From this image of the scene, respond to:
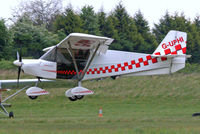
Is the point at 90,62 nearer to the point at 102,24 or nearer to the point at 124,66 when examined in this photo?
the point at 124,66

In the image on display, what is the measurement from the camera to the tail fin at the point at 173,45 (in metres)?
19.1

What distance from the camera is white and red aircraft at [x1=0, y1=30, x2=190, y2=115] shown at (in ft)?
57.0

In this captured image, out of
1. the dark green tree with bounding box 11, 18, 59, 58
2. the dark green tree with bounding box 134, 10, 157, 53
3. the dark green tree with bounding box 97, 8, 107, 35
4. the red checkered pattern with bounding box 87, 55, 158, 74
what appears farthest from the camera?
the dark green tree with bounding box 134, 10, 157, 53

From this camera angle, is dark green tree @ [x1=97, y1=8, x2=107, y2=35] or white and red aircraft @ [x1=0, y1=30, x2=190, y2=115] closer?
white and red aircraft @ [x1=0, y1=30, x2=190, y2=115]

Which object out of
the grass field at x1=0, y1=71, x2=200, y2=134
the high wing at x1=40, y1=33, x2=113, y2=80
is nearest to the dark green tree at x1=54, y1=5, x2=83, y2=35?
the grass field at x1=0, y1=71, x2=200, y2=134

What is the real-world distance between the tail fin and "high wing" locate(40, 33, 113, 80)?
3091mm

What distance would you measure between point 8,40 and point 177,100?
14.0m

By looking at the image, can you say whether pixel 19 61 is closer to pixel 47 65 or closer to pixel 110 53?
pixel 47 65

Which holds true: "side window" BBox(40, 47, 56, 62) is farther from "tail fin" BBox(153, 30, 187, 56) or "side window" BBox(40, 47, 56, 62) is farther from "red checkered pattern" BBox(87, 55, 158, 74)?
"tail fin" BBox(153, 30, 187, 56)

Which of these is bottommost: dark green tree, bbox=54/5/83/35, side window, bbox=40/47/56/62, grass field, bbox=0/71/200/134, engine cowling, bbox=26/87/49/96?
grass field, bbox=0/71/200/134

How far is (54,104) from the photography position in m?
25.0

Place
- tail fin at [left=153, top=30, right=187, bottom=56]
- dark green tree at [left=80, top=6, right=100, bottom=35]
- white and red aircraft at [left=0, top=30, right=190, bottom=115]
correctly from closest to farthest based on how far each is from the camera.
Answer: white and red aircraft at [left=0, top=30, right=190, bottom=115]
tail fin at [left=153, top=30, right=187, bottom=56]
dark green tree at [left=80, top=6, right=100, bottom=35]

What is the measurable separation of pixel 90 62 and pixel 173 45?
436 centimetres

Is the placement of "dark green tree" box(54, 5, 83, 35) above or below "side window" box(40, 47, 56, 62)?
above
